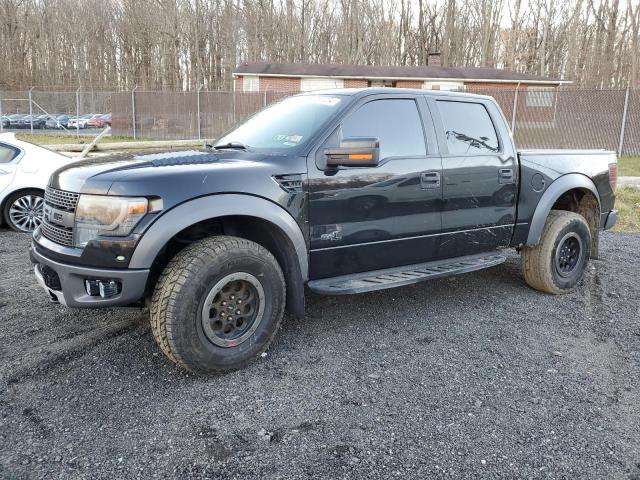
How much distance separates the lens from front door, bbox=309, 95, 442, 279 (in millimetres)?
3943

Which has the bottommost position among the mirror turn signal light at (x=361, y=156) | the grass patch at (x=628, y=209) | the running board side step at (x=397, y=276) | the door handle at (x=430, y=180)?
the grass patch at (x=628, y=209)

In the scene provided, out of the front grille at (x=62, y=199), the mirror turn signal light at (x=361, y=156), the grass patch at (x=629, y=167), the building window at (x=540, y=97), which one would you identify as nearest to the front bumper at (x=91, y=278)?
the front grille at (x=62, y=199)

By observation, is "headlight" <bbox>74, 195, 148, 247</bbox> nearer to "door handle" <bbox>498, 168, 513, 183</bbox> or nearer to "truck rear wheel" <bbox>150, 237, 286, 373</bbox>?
"truck rear wheel" <bbox>150, 237, 286, 373</bbox>

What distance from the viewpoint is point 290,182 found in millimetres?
3764

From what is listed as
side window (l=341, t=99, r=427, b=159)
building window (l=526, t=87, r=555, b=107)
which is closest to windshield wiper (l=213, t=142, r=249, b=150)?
→ side window (l=341, t=99, r=427, b=159)

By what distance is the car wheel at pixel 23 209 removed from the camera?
7684 mm

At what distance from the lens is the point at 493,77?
29.5 m

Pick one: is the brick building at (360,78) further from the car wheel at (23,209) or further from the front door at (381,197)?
the front door at (381,197)

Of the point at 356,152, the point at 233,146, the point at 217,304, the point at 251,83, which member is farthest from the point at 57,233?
the point at 251,83

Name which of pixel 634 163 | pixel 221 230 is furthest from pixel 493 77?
pixel 221 230

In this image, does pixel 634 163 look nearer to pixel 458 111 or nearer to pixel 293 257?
pixel 458 111

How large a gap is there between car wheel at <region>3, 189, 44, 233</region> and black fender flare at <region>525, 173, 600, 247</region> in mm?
6432

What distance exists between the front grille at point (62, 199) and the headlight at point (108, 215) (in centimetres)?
9

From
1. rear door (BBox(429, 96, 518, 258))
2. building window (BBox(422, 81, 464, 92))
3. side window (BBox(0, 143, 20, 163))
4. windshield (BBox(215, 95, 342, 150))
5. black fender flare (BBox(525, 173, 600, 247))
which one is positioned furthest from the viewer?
building window (BBox(422, 81, 464, 92))
